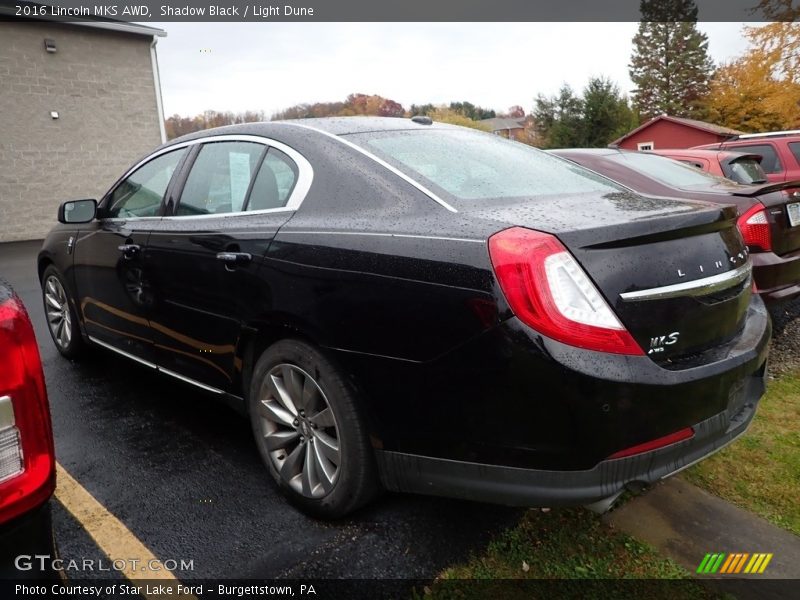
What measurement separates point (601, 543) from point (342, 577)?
1.01 metres

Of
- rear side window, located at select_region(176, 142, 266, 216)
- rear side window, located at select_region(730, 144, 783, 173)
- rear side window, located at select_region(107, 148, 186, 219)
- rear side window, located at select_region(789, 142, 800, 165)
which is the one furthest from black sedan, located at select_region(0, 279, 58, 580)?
rear side window, located at select_region(789, 142, 800, 165)

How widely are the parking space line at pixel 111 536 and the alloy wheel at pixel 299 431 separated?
23.6 inches

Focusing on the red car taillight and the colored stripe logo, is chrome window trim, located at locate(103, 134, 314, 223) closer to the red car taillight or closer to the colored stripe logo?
the red car taillight

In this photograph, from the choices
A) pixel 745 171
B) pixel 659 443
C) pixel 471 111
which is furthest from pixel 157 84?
pixel 471 111

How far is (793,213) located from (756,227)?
490mm

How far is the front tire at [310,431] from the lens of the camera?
2.25 m

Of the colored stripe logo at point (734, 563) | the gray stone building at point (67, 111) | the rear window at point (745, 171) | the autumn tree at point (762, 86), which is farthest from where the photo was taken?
the autumn tree at point (762, 86)

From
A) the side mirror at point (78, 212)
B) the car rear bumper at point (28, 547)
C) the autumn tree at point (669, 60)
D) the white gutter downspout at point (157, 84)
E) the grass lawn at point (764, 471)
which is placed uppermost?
the autumn tree at point (669, 60)

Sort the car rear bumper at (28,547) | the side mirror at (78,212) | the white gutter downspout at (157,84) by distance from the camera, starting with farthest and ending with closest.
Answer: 1. the white gutter downspout at (157,84)
2. the side mirror at (78,212)
3. the car rear bumper at (28,547)

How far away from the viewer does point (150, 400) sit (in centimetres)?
382

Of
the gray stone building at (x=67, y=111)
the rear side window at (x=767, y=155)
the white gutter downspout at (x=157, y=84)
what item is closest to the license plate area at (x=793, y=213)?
the rear side window at (x=767, y=155)

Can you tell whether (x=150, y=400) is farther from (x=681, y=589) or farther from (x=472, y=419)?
(x=681, y=589)

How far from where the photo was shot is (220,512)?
2.60 m

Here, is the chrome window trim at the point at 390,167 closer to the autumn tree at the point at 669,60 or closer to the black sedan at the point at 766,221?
the black sedan at the point at 766,221
